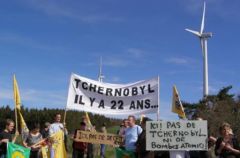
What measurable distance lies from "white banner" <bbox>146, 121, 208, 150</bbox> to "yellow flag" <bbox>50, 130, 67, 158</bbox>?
150 inches

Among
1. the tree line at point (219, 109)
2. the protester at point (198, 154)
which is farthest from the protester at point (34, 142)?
the tree line at point (219, 109)

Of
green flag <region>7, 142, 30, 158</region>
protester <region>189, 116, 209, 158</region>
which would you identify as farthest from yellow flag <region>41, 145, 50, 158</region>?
protester <region>189, 116, 209, 158</region>

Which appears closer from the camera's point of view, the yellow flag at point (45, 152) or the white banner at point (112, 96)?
the white banner at point (112, 96)

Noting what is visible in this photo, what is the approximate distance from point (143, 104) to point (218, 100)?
29.1 meters

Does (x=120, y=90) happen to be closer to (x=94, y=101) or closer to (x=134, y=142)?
(x=94, y=101)

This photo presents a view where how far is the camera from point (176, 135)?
12031 millimetres

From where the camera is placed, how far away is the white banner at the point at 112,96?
14.6 metres

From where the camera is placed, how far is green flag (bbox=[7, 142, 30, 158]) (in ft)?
44.8

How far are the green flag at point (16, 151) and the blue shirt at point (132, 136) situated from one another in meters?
3.36

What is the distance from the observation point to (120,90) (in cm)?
1474

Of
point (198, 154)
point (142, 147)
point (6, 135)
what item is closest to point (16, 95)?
point (6, 135)

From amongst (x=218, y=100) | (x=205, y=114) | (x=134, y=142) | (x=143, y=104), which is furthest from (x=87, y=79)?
(x=218, y=100)

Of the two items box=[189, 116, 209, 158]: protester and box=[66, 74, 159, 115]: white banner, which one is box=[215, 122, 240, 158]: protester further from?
box=[66, 74, 159, 115]: white banner

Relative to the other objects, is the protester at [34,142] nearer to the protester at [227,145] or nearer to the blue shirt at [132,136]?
the blue shirt at [132,136]
